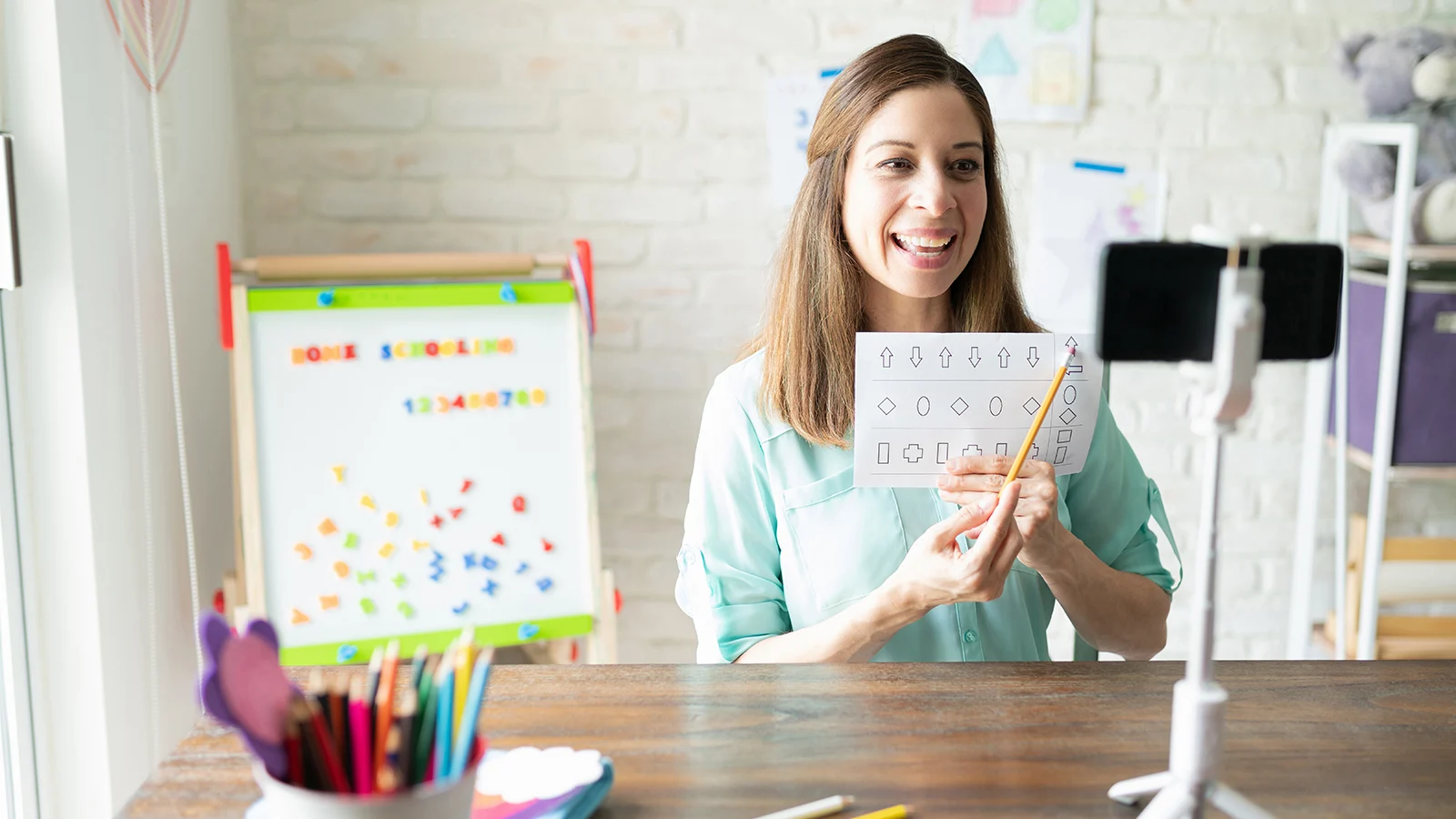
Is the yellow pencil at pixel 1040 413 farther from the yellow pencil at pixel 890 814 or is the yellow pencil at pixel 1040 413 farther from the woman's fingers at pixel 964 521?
the yellow pencil at pixel 890 814

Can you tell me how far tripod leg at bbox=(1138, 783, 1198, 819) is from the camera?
27.9 inches

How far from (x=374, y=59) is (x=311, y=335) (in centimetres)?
62

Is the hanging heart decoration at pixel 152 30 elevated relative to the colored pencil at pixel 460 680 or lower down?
elevated

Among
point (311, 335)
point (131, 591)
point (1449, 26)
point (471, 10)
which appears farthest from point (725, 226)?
point (1449, 26)

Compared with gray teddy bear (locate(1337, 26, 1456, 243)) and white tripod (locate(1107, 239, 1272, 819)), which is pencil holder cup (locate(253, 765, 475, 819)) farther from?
gray teddy bear (locate(1337, 26, 1456, 243))

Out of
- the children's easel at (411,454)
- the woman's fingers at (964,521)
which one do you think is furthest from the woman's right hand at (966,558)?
the children's easel at (411,454)

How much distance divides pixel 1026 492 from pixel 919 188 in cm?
38

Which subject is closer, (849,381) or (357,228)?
(849,381)

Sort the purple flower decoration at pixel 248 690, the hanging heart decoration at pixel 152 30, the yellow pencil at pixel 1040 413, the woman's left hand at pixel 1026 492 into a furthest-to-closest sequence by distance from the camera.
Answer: the hanging heart decoration at pixel 152 30
the woman's left hand at pixel 1026 492
the yellow pencil at pixel 1040 413
the purple flower decoration at pixel 248 690

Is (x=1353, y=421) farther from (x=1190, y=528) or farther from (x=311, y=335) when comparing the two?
(x=311, y=335)

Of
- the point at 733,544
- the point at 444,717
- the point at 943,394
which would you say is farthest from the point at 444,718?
the point at 733,544

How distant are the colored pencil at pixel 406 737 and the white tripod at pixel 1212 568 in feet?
1.36

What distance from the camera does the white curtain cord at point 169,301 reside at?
1.78 meters

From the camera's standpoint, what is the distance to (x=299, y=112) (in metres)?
2.23
